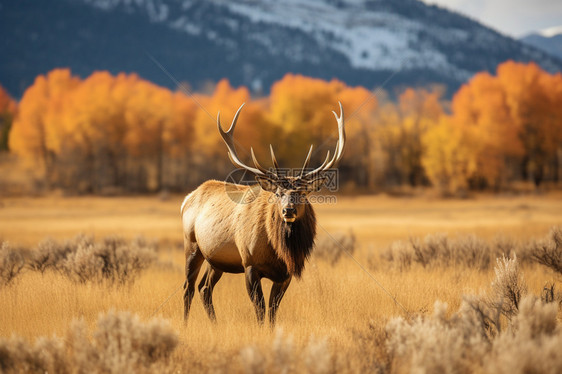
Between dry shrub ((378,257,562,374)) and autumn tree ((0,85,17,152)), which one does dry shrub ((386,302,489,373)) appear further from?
autumn tree ((0,85,17,152))

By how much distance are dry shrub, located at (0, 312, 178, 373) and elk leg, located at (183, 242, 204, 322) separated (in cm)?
230

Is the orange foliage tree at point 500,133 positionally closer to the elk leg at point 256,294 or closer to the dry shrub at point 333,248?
the dry shrub at point 333,248

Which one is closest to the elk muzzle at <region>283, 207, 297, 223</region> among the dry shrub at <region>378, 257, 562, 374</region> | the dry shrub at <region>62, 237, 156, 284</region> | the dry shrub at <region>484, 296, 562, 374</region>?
the dry shrub at <region>378, 257, 562, 374</region>

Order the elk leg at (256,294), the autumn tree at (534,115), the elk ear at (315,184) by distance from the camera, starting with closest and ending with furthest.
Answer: the elk leg at (256,294) → the elk ear at (315,184) → the autumn tree at (534,115)

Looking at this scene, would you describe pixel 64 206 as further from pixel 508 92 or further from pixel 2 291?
pixel 508 92

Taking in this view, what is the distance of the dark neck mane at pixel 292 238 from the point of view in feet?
19.0

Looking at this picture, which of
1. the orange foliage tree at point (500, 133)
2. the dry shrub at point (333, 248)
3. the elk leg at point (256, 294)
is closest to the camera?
the elk leg at point (256, 294)

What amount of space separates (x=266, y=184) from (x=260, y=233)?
2.00ft

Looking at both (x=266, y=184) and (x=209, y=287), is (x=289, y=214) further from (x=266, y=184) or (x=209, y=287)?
(x=209, y=287)

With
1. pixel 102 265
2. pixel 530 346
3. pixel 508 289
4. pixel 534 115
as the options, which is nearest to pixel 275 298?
pixel 508 289

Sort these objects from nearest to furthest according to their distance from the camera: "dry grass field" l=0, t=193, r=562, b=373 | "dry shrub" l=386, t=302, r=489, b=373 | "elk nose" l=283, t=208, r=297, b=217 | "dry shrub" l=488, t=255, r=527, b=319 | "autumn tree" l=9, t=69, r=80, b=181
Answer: "dry shrub" l=386, t=302, r=489, b=373 < "dry grass field" l=0, t=193, r=562, b=373 < "elk nose" l=283, t=208, r=297, b=217 < "dry shrub" l=488, t=255, r=527, b=319 < "autumn tree" l=9, t=69, r=80, b=181

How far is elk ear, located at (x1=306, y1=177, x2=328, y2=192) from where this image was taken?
5.98 m

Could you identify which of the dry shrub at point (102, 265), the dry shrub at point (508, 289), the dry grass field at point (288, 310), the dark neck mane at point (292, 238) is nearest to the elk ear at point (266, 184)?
the dark neck mane at point (292, 238)

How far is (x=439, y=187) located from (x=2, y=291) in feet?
122
